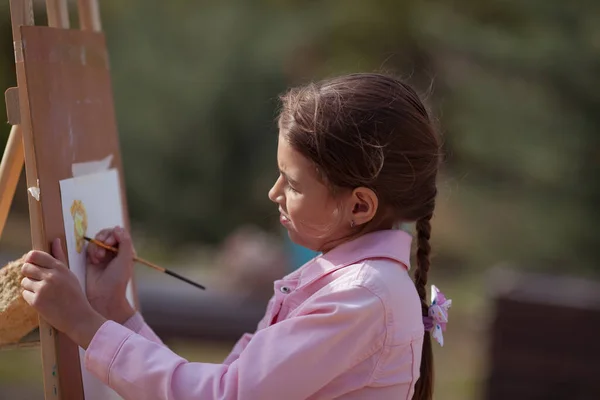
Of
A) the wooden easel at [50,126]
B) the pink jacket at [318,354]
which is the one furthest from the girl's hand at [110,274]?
the pink jacket at [318,354]

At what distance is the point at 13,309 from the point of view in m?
1.49

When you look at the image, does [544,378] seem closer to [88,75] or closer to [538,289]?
[538,289]

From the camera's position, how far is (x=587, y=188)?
20.4 ft

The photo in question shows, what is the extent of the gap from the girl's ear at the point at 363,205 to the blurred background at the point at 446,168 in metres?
1.90

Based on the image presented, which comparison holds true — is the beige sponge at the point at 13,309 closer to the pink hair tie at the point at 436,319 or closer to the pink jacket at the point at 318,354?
the pink jacket at the point at 318,354

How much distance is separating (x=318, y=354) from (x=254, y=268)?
4.45 meters

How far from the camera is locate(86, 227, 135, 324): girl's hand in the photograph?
1.63m

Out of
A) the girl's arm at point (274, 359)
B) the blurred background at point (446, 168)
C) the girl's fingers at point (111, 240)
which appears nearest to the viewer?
the girl's arm at point (274, 359)

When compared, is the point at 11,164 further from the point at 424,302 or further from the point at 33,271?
the point at 424,302

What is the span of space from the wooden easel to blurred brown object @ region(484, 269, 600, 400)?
2833mm

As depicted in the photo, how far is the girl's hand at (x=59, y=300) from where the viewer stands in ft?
4.60

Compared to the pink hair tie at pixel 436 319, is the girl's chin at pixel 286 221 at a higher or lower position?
higher

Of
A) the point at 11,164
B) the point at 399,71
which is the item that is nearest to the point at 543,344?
the point at 399,71

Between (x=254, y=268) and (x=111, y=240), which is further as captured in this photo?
(x=254, y=268)
